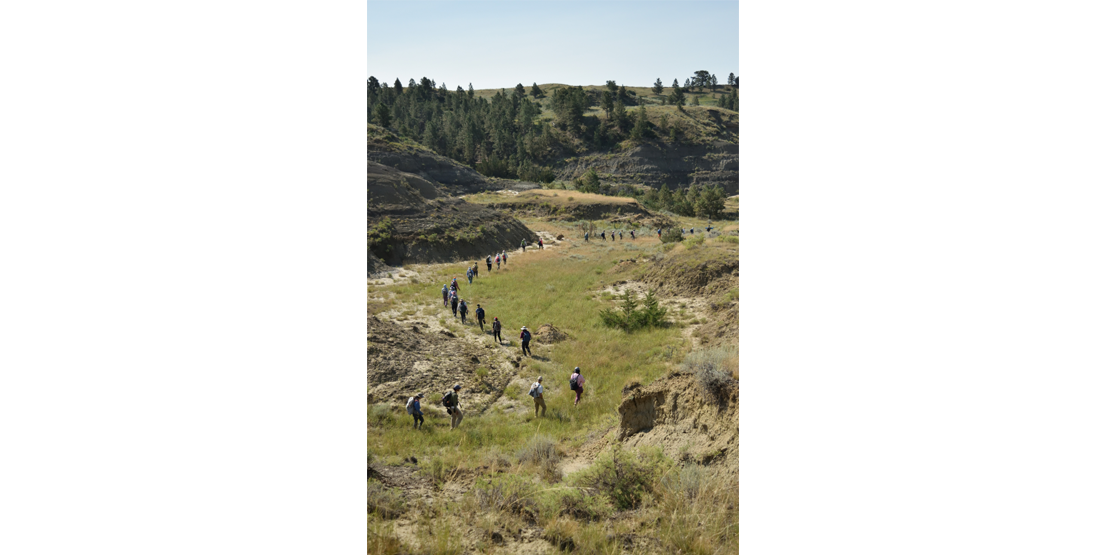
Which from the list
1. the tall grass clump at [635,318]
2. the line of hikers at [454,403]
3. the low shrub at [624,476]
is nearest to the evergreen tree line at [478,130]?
the tall grass clump at [635,318]

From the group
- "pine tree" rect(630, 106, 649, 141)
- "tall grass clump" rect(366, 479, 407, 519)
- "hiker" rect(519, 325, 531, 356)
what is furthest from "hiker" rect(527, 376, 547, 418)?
"pine tree" rect(630, 106, 649, 141)

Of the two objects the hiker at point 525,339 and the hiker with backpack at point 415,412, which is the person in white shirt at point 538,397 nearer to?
the hiker with backpack at point 415,412

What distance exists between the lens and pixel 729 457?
778 cm

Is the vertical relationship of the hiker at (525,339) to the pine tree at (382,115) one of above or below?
below

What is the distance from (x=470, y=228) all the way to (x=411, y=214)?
14.5 ft

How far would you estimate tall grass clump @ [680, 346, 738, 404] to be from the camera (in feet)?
28.0

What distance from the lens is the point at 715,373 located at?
8.62m

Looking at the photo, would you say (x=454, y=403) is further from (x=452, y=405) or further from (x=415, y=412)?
(x=415, y=412)

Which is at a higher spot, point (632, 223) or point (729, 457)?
point (632, 223)

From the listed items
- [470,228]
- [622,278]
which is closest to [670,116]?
[470,228]

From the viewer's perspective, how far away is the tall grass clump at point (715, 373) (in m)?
8.54

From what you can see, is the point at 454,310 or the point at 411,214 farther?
the point at 411,214
